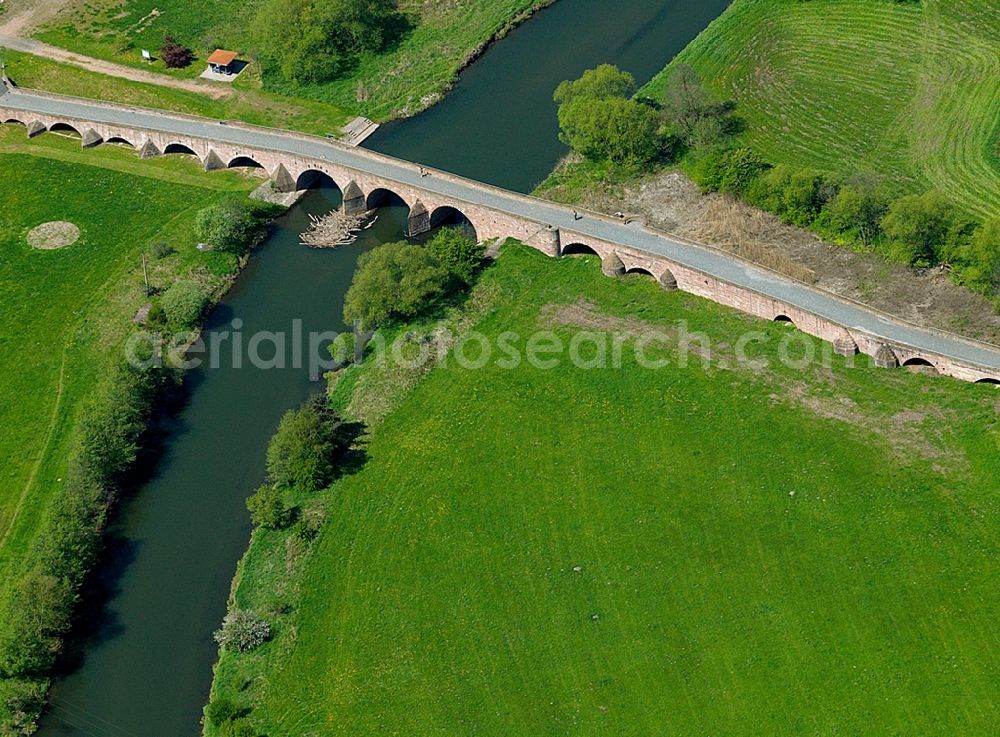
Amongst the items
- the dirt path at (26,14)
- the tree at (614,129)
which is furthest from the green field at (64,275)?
the tree at (614,129)

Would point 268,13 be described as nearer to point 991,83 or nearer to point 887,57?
point 887,57

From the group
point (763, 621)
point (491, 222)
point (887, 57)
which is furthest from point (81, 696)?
point (887, 57)

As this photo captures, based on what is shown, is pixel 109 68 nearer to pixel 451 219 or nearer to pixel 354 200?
pixel 354 200

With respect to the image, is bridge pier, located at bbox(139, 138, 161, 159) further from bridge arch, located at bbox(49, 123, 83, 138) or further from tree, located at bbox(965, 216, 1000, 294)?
tree, located at bbox(965, 216, 1000, 294)

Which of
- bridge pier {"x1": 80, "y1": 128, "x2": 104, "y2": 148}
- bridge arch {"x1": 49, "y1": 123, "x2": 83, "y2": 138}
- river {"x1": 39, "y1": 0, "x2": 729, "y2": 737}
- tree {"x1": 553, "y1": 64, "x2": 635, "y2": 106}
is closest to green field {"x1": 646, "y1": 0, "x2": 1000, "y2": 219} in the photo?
tree {"x1": 553, "y1": 64, "x2": 635, "y2": 106}

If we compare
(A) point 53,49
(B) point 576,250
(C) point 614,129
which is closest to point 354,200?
(B) point 576,250
